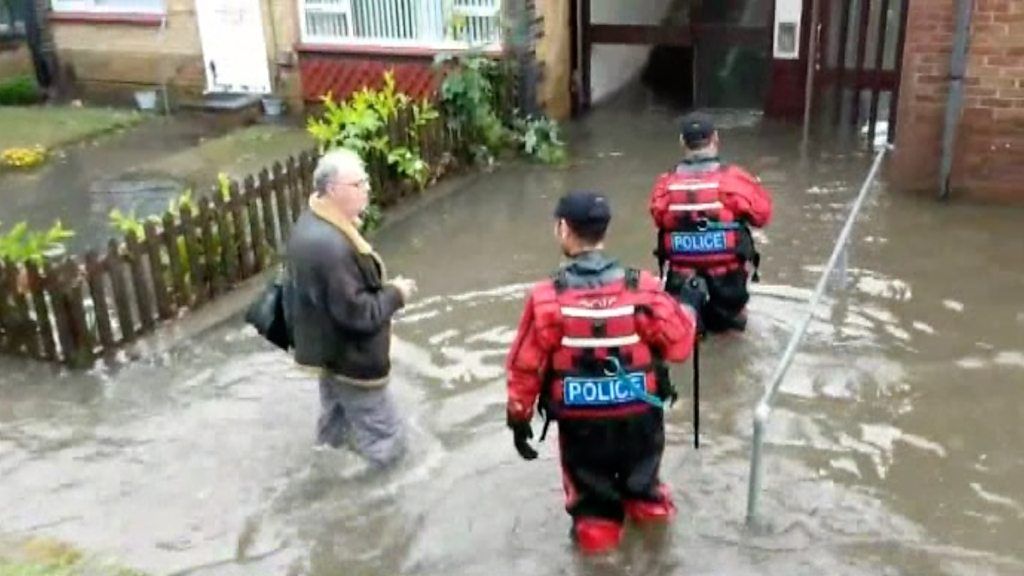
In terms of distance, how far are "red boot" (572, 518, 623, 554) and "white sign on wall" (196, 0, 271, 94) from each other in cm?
1062

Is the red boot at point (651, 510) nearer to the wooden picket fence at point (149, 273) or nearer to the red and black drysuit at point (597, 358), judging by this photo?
the red and black drysuit at point (597, 358)

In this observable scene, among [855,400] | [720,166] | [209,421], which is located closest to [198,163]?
[209,421]

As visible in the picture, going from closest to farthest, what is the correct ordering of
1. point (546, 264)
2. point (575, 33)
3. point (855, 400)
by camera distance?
point (855, 400) → point (546, 264) → point (575, 33)

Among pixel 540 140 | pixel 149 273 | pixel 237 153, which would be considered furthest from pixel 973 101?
pixel 237 153

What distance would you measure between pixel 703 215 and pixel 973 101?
4.32m

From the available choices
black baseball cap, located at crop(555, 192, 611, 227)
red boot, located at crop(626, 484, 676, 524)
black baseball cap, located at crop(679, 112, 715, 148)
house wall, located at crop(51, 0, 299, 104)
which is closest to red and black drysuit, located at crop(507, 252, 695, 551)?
black baseball cap, located at crop(555, 192, 611, 227)

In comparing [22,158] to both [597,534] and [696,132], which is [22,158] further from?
[597,534]

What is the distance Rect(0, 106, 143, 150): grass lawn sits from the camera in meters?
13.1

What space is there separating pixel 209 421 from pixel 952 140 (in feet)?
21.5

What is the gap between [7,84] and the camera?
1515 cm

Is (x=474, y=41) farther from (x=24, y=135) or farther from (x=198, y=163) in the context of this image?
(x=24, y=135)

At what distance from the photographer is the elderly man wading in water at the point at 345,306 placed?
5.12 metres

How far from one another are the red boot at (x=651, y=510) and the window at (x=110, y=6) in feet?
39.1

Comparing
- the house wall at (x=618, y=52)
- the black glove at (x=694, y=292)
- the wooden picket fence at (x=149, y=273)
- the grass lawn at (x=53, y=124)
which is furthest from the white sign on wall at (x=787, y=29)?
the grass lawn at (x=53, y=124)
